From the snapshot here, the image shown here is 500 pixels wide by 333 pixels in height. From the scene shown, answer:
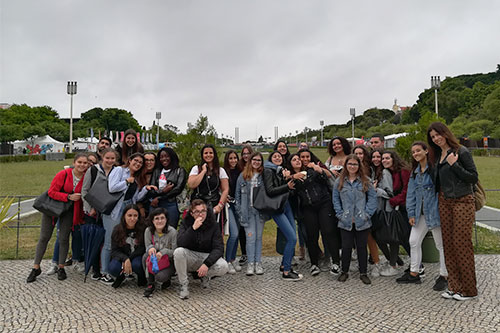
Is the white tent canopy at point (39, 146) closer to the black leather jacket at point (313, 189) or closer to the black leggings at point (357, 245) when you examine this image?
the black leather jacket at point (313, 189)

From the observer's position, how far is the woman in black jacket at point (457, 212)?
420 cm

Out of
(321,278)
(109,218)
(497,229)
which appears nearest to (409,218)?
(321,278)

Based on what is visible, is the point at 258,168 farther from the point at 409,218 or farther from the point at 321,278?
the point at 409,218

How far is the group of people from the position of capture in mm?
4414

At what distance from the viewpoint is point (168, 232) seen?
15.7 ft

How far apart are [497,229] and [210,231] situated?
706 centimetres

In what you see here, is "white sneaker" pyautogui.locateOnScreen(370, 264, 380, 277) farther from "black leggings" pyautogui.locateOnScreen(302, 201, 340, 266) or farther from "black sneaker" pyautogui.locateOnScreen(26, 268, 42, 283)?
"black sneaker" pyautogui.locateOnScreen(26, 268, 42, 283)

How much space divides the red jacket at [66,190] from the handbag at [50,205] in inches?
2.7

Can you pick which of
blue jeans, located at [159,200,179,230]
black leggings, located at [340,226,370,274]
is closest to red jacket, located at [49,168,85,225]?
blue jeans, located at [159,200,179,230]

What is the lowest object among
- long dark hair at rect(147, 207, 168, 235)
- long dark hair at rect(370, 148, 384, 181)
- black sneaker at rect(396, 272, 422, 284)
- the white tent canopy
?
black sneaker at rect(396, 272, 422, 284)

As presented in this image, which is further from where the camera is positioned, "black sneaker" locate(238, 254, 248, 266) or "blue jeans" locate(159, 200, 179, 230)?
"black sneaker" locate(238, 254, 248, 266)

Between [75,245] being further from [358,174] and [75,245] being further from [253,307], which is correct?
[358,174]

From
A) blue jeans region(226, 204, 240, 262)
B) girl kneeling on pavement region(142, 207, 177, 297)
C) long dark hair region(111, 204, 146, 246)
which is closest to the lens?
girl kneeling on pavement region(142, 207, 177, 297)

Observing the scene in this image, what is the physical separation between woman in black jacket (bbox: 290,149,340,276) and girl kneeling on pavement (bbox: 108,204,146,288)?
7.80 ft
